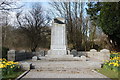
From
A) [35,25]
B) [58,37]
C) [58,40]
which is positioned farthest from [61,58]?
[35,25]

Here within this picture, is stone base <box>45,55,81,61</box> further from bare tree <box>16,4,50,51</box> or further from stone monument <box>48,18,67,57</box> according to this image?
bare tree <box>16,4,50,51</box>

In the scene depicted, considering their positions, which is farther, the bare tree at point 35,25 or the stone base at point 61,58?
the bare tree at point 35,25

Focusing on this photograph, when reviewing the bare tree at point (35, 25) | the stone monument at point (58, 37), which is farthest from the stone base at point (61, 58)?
the bare tree at point (35, 25)

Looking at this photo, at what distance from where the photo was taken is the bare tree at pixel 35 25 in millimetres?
30375

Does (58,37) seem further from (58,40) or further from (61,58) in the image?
(61,58)

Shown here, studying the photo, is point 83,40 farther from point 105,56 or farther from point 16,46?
point 105,56

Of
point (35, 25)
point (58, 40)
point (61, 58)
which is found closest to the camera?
point (61, 58)

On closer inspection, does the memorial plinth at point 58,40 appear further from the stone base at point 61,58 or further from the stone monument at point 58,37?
the stone base at point 61,58

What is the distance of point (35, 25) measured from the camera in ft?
102

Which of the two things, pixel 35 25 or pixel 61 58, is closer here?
pixel 61 58

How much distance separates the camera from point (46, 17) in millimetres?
32781

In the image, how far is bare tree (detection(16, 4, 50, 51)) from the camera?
30.4 m

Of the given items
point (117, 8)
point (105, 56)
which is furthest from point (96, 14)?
point (105, 56)

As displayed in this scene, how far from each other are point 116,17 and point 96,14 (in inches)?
184
